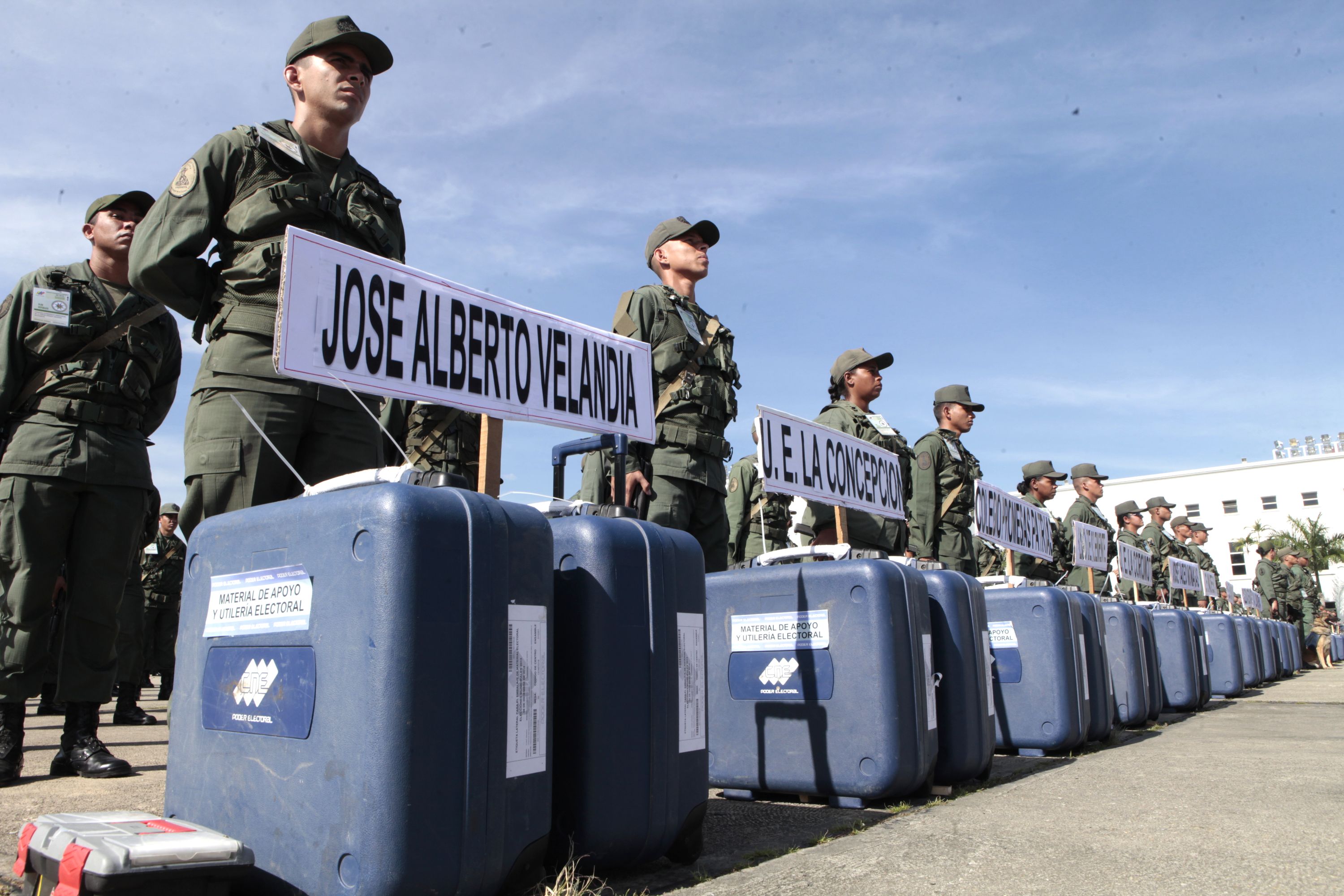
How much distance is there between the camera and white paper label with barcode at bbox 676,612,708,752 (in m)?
2.44

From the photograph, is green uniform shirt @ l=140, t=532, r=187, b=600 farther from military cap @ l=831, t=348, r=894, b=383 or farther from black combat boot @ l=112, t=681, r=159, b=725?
military cap @ l=831, t=348, r=894, b=383

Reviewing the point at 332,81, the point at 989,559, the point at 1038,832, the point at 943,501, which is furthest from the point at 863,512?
the point at 989,559

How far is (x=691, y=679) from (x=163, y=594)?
8305mm

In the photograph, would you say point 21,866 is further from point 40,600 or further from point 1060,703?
point 1060,703

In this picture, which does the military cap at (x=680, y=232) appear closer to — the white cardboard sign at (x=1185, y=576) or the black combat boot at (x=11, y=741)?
the black combat boot at (x=11, y=741)

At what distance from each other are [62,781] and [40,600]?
67cm

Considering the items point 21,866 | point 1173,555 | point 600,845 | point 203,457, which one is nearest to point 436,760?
point 600,845

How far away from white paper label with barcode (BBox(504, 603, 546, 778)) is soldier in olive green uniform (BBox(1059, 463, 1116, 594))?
778 cm

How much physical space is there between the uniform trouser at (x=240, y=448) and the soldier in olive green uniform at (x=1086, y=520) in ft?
25.5

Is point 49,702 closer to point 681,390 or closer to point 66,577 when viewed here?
point 66,577

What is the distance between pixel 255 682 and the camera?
201 centimetres

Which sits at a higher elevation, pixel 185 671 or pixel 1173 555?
pixel 1173 555

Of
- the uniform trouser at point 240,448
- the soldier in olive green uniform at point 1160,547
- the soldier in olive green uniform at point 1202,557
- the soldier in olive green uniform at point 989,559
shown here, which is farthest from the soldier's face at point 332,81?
the soldier in olive green uniform at point 1202,557

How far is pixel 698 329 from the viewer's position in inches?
163
